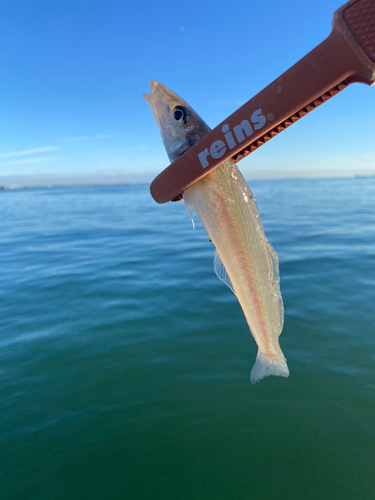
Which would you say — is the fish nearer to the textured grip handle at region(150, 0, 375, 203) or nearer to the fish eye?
the fish eye

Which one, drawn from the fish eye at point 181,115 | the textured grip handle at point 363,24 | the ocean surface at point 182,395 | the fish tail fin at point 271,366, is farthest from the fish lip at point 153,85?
the ocean surface at point 182,395

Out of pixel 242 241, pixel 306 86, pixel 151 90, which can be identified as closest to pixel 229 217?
pixel 242 241

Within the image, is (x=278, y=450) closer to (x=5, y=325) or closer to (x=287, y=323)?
(x=287, y=323)

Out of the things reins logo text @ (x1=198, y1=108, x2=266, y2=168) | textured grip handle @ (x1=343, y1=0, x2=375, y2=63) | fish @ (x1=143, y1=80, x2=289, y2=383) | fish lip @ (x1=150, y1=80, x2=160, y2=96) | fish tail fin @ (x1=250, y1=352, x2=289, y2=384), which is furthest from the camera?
fish tail fin @ (x1=250, y1=352, x2=289, y2=384)

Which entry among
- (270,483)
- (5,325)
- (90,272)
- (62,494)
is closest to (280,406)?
(270,483)

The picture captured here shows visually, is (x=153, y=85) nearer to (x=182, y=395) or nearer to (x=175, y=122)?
(x=175, y=122)

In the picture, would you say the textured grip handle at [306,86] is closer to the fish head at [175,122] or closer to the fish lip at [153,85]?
the fish head at [175,122]

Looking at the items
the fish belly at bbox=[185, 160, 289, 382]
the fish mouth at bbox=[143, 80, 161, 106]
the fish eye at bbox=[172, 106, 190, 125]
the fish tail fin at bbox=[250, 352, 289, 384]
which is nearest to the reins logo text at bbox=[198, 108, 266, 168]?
the fish belly at bbox=[185, 160, 289, 382]

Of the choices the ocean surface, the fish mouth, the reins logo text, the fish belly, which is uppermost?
the fish mouth
